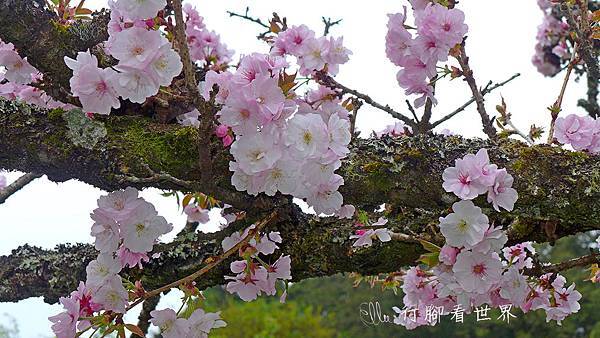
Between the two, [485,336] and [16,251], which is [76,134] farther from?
[485,336]

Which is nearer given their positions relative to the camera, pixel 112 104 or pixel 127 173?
pixel 112 104

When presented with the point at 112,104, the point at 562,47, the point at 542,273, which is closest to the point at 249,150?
the point at 112,104

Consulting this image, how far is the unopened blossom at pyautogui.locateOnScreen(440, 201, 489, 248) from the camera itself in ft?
Answer: 3.06

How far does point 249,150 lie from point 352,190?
0.70 ft

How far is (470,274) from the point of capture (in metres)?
1.01

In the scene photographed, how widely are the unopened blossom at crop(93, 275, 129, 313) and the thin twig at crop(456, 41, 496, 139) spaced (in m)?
0.76

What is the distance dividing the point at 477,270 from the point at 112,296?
1.78 feet

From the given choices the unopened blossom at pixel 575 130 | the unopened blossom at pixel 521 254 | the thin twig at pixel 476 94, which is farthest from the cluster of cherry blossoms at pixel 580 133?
the unopened blossom at pixel 521 254

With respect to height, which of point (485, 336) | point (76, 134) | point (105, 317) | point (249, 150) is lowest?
point (105, 317)

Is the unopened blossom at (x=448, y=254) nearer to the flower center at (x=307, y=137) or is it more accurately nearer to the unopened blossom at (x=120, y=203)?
the flower center at (x=307, y=137)

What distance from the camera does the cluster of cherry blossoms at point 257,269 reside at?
113cm

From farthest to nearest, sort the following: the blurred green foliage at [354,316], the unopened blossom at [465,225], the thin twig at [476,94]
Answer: the blurred green foliage at [354,316] < the thin twig at [476,94] < the unopened blossom at [465,225]

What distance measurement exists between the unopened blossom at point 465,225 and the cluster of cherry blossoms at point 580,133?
1.25 ft

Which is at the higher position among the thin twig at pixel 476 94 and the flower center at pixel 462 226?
the thin twig at pixel 476 94
